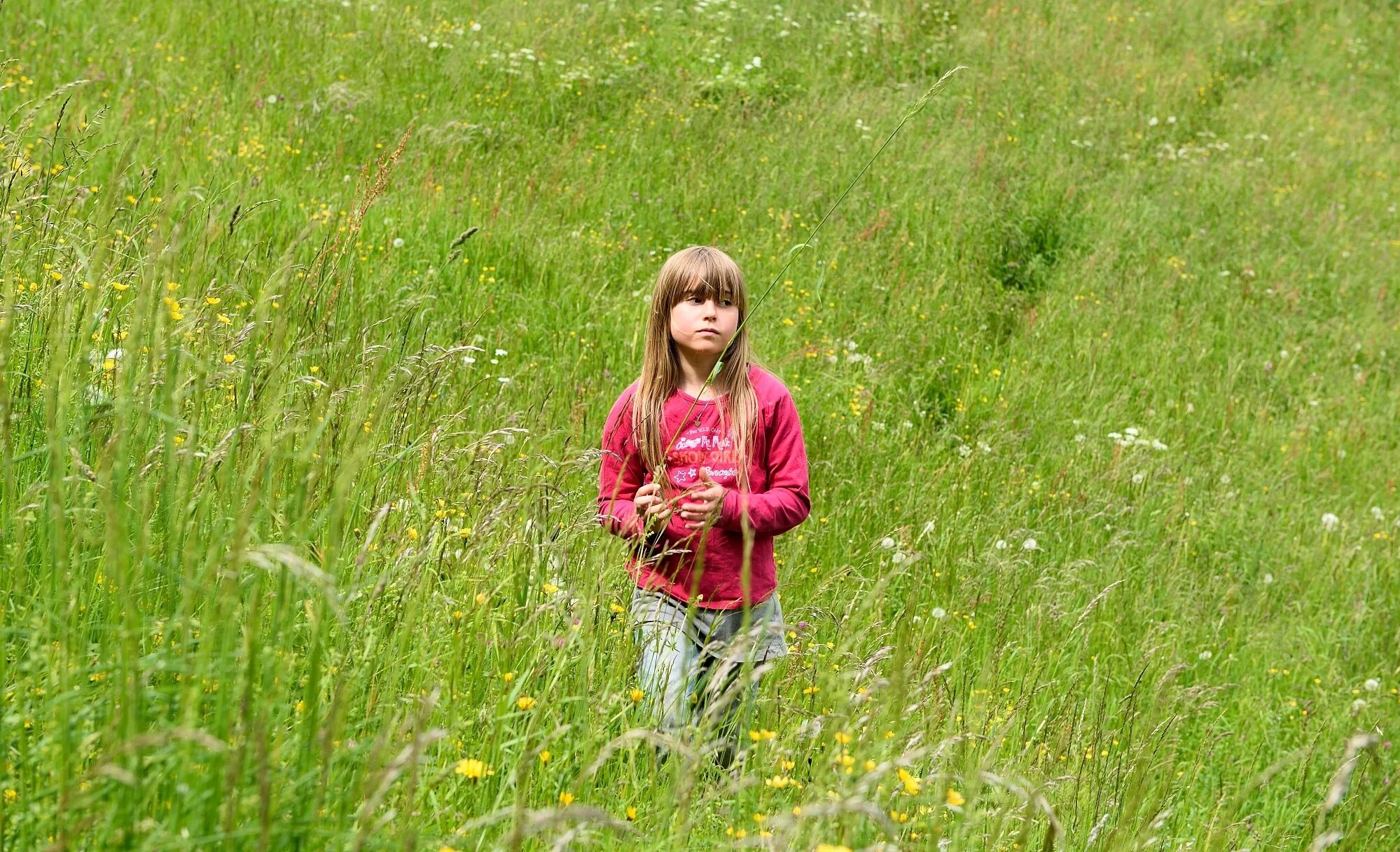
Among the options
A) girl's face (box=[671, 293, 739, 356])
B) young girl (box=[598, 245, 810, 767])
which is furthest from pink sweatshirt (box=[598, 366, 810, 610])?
girl's face (box=[671, 293, 739, 356])

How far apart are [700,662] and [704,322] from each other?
132 centimetres

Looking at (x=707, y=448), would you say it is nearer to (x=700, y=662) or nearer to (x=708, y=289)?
(x=708, y=289)

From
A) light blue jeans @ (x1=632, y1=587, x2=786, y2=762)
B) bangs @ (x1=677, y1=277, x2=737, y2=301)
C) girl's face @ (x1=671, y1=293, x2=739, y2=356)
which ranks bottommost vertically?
light blue jeans @ (x1=632, y1=587, x2=786, y2=762)

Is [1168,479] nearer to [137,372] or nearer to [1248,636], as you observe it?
[1248,636]

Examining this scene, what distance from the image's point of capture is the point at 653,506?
2730 millimetres

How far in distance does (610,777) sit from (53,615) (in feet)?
3.08

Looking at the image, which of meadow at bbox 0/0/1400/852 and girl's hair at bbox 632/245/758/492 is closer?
meadow at bbox 0/0/1400/852

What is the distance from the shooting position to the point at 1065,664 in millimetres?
4273

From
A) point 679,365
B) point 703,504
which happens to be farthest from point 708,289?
point 703,504

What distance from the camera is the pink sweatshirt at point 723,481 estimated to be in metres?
2.97

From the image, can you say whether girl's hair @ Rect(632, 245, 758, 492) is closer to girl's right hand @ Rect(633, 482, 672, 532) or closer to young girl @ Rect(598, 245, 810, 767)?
young girl @ Rect(598, 245, 810, 767)

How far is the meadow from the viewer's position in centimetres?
154

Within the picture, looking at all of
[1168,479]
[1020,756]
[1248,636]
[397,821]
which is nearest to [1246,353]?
[1168,479]

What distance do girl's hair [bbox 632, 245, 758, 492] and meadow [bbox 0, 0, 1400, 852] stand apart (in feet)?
1.00
